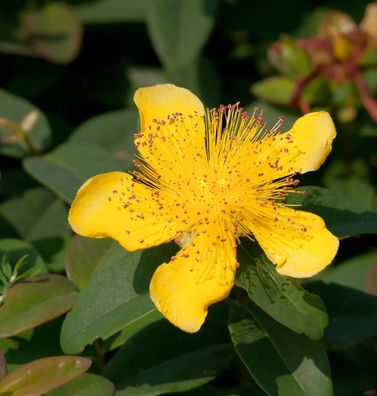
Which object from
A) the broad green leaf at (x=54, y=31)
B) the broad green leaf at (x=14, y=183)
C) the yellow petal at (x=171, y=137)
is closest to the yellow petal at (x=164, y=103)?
the yellow petal at (x=171, y=137)

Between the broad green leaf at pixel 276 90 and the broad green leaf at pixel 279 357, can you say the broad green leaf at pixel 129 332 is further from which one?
the broad green leaf at pixel 276 90

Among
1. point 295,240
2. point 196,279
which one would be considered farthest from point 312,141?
point 196,279

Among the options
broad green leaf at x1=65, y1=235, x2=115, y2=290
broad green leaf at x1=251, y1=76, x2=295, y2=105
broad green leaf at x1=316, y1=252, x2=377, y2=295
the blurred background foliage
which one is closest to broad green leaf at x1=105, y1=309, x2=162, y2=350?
the blurred background foliage

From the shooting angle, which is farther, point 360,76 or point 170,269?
point 360,76

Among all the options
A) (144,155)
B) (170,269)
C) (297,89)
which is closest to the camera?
(170,269)

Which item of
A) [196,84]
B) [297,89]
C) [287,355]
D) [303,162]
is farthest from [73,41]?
[287,355]

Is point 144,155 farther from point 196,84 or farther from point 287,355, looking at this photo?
point 196,84
